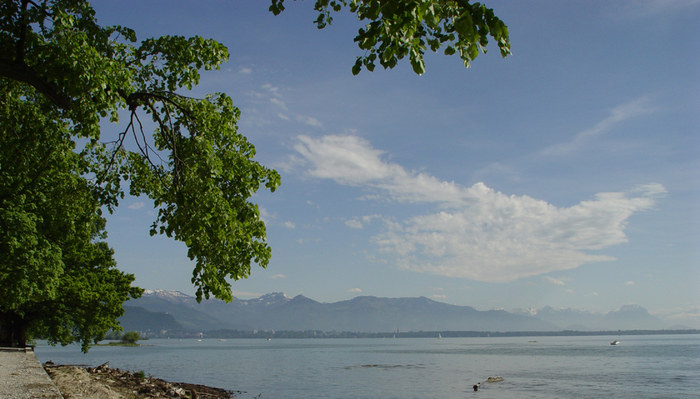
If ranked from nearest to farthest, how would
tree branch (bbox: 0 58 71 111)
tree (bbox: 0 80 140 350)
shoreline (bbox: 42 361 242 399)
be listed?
tree branch (bbox: 0 58 71 111) < tree (bbox: 0 80 140 350) < shoreline (bbox: 42 361 242 399)

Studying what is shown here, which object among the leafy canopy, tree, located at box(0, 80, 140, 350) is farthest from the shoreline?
the leafy canopy

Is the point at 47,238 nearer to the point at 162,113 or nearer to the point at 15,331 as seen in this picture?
the point at 15,331

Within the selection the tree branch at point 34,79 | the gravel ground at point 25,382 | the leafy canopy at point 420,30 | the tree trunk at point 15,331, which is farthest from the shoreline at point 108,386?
the leafy canopy at point 420,30

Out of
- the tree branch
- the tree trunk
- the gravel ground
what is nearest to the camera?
the tree branch

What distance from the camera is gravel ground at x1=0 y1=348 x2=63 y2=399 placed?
14.2m

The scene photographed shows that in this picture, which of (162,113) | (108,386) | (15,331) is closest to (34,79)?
(162,113)

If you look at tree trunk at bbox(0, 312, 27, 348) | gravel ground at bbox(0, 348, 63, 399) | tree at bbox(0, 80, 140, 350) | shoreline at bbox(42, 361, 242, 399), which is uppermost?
tree at bbox(0, 80, 140, 350)

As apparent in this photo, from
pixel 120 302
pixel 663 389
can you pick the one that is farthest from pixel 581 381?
pixel 120 302

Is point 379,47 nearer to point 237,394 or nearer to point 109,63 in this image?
point 109,63

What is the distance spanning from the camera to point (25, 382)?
1662 cm

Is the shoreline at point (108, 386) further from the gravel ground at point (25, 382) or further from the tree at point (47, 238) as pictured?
the tree at point (47, 238)

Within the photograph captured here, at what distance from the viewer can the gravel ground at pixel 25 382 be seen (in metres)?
14.2

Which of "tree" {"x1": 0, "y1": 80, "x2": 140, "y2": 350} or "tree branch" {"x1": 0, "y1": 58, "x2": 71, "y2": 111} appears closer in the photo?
"tree branch" {"x1": 0, "y1": 58, "x2": 71, "y2": 111}

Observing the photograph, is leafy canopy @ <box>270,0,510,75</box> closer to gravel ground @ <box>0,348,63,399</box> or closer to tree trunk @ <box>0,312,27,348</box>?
gravel ground @ <box>0,348,63,399</box>
